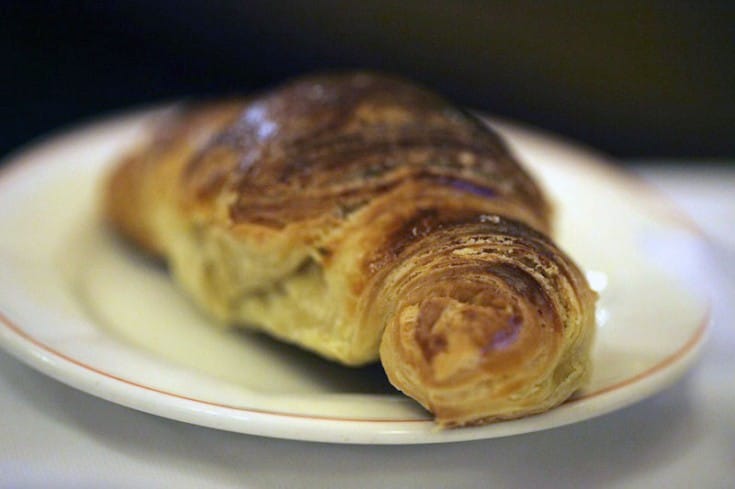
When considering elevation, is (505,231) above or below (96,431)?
above

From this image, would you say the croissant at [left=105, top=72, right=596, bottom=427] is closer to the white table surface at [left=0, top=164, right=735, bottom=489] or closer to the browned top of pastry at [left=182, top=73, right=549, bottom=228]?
the browned top of pastry at [left=182, top=73, right=549, bottom=228]

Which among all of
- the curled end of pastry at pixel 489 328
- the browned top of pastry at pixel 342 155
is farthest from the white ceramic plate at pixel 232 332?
the browned top of pastry at pixel 342 155

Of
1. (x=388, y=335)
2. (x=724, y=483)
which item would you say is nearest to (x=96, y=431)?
(x=388, y=335)

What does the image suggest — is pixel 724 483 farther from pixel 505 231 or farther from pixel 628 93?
pixel 628 93

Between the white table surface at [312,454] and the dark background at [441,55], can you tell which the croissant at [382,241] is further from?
the dark background at [441,55]

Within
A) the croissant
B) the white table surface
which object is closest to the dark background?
the croissant

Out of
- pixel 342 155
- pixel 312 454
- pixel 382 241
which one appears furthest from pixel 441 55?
pixel 312 454

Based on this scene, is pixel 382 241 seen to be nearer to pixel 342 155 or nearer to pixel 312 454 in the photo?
pixel 342 155
